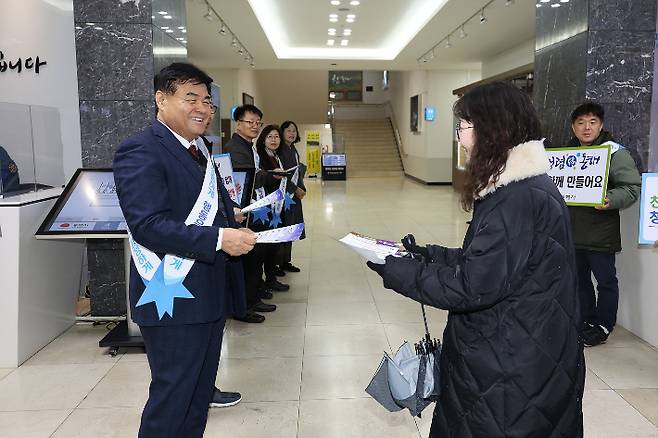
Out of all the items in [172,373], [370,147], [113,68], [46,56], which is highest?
[46,56]

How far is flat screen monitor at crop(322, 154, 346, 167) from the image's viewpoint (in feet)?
58.1

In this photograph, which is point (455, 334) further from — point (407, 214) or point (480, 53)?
point (480, 53)


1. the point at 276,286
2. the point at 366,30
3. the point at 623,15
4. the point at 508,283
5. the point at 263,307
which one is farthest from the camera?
the point at 366,30

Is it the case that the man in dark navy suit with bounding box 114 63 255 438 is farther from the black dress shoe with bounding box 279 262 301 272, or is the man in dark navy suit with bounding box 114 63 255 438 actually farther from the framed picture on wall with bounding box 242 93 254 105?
the framed picture on wall with bounding box 242 93 254 105

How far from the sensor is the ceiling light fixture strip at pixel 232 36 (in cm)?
831

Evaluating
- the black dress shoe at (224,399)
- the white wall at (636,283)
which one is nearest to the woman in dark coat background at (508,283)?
the black dress shoe at (224,399)

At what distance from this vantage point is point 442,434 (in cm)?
161

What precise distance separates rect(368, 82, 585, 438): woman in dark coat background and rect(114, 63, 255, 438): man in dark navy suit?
655 millimetres

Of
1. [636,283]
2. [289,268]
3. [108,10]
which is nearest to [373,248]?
[636,283]

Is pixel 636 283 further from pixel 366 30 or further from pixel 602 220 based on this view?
pixel 366 30

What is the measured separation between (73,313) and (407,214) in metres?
6.73

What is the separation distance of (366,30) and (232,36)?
2741 millimetres

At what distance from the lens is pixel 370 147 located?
2138cm

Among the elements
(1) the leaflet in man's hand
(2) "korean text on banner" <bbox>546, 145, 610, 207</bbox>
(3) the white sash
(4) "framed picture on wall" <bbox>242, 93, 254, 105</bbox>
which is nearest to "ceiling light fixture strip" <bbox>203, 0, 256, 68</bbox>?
(4) "framed picture on wall" <bbox>242, 93, 254, 105</bbox>
